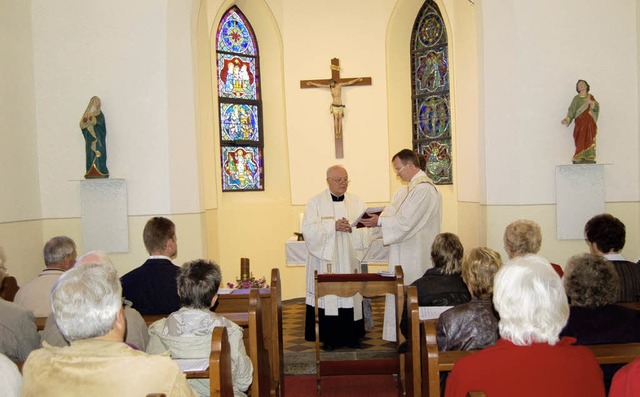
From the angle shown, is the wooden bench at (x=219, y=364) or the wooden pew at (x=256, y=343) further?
the wooden pew at (x=256, y=343)

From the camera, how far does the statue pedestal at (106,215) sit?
7.38 metres

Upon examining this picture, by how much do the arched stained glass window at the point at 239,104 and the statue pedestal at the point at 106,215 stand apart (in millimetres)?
3282

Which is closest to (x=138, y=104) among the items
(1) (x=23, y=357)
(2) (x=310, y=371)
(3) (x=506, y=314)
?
(2) (x=310, y=371)

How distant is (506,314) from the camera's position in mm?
2514

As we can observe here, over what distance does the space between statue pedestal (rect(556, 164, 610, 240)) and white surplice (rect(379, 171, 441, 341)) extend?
4.65 feet

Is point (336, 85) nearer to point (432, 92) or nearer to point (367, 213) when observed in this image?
point (432, 92)

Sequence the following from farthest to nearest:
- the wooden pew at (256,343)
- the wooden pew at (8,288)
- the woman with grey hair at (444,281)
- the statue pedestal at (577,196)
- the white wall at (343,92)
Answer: the white wall at (343,92)
the statue pedestal at (577,196)
the wooden pew at (8,288)
the woman with grey hair at (444,281)
the wooden pew at (256,343)

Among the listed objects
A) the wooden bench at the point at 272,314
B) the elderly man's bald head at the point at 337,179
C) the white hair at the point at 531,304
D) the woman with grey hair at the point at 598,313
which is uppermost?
the elderly man's bald head at the point at 337,179

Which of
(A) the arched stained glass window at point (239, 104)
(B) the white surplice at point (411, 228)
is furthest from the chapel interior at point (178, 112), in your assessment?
(A) the arched stained glass window at point (239, 104)

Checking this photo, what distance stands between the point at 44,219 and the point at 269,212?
155 inches

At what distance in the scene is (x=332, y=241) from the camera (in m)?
7.04

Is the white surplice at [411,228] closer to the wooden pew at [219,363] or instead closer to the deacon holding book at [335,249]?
the deacon holding book at [335,249]

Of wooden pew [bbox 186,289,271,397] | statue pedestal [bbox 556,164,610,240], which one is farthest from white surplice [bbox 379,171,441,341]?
wooden pew [bbox 186,289,271,397]

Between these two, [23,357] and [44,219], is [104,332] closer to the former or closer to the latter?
[23,357]
